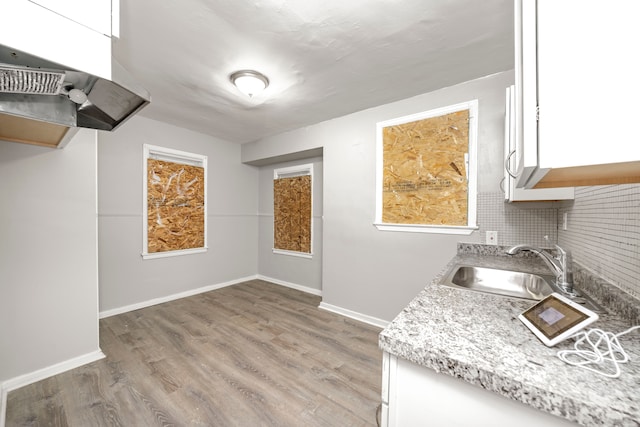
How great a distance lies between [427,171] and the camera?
248 cm

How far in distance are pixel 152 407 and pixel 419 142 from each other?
10.0ft

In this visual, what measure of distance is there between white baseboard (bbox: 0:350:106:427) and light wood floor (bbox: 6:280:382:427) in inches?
1.7

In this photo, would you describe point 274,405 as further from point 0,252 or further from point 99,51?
point 0,252

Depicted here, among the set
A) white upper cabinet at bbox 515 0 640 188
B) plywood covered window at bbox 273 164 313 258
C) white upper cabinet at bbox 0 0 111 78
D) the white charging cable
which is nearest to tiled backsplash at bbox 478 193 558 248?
the white charging cable

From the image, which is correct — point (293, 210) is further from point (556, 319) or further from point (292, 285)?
point (556, 319)

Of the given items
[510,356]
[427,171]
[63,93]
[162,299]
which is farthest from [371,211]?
[162,299]

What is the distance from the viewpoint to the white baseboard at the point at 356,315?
2765 mm

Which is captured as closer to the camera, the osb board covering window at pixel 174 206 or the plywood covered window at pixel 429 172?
the plywood covered window at pixel 429 172

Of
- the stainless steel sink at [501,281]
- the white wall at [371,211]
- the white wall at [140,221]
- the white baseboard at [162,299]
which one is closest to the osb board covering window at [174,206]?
the white wall at [140,221]

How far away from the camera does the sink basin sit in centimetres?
145

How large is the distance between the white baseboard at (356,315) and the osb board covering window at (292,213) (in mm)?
1029

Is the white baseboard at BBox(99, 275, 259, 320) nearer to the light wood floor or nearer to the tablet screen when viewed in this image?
the light wood floor

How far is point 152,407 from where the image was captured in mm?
1609

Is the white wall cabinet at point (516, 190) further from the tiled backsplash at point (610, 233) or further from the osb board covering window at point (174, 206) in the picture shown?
the osb board covering window at point (174, 206)
